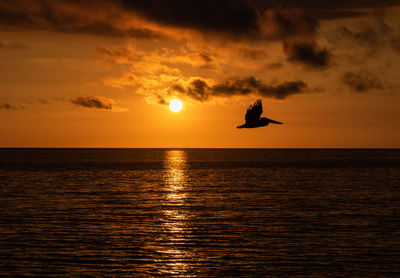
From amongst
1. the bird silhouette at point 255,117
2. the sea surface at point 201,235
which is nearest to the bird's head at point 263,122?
the bird silhouette at point 255,117

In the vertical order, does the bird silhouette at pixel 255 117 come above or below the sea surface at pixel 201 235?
above

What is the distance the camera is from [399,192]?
303ft

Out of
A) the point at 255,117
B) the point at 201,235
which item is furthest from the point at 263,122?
the point at 201,235

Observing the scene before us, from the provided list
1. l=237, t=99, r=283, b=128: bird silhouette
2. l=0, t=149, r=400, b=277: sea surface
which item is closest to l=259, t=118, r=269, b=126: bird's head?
l=237, t=99, r=283, b=128: bird silhouette

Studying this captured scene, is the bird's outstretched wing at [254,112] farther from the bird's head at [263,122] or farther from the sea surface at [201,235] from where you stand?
the sea surface at [201,235]

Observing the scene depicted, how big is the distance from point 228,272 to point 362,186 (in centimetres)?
7597

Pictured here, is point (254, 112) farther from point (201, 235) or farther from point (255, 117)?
point (201, 235)

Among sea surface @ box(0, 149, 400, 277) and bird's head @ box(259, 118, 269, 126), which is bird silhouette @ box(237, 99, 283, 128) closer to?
bird's head @ box(259, 118, 269, 126)

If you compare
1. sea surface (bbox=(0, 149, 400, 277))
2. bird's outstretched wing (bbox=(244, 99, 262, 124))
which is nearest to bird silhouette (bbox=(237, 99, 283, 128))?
bird's outstretched wing (bbox=(244, 99, 262, 124))

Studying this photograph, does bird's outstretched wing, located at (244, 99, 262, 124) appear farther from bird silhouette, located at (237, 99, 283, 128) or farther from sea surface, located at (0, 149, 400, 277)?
sea surface, located at (0, 149, 400, 277)

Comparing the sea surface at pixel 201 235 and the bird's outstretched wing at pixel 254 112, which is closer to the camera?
the bird's outstretched wing at pixel 254 112

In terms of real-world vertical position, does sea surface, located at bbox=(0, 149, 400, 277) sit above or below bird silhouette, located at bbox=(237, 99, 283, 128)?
below

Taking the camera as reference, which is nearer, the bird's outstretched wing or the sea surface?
the bird's outstretched wing

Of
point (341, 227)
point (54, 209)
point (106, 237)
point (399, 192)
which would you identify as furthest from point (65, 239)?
point (399, 192)
